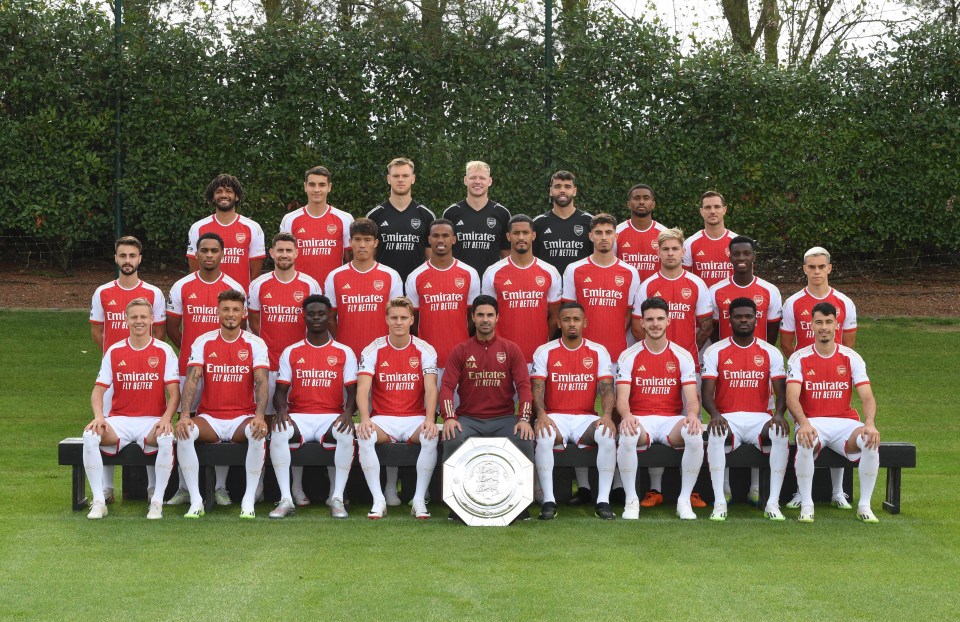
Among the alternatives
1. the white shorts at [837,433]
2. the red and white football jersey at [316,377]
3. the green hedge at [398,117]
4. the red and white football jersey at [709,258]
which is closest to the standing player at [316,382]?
the red and white football jersey at [316,377]

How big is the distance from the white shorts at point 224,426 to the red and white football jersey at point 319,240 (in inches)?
61.9

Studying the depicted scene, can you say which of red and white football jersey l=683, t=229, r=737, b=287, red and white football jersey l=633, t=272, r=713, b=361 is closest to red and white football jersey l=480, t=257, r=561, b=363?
red and white football jersey l=633, t=272, r=713, b=361

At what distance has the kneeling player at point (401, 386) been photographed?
24.3 ft

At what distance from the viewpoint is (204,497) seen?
Result: 757 cm

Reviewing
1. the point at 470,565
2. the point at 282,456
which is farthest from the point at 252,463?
the point at 470,565

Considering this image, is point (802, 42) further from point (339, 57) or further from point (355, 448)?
point (355, 448)

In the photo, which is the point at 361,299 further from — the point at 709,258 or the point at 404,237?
the point at 709,258

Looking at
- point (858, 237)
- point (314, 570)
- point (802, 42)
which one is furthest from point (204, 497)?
point (802, 42)

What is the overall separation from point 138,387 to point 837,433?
436 centimetres

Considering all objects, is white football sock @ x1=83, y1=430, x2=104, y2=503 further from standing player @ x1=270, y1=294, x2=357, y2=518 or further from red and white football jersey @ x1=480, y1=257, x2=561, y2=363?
red and white football jersey @ x1=480, y1=257, x2=561, y2=363

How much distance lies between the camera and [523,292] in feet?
26.8

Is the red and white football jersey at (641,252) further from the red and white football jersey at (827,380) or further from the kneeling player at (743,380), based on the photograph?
the red and white football jersey at (827,380)

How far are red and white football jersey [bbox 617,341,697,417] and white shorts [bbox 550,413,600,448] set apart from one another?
1.06ft

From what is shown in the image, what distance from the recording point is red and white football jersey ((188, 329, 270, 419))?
749cm
